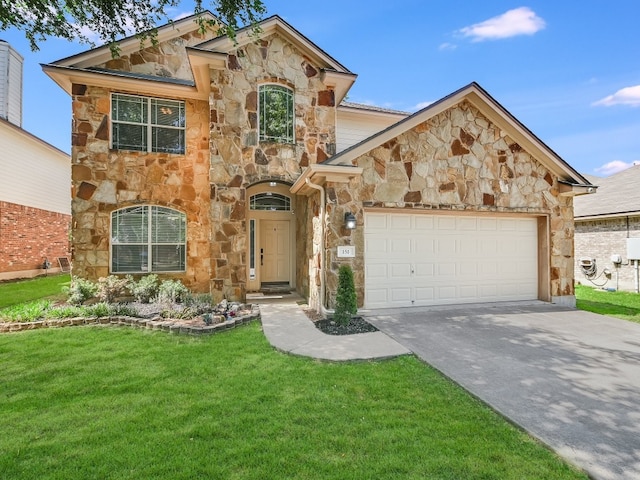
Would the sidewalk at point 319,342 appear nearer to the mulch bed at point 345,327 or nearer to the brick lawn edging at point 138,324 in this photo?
the mulch bed at point 345,327

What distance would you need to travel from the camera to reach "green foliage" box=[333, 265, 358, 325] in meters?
6.70

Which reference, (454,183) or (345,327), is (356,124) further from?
(345,327)

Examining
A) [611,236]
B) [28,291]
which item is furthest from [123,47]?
[611,236]

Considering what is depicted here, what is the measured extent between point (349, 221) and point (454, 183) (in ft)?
10.3

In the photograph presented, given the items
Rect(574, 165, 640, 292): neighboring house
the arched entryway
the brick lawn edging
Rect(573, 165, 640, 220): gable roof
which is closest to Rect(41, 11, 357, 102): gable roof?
the arched entryway

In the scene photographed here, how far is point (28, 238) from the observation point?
14609 mm

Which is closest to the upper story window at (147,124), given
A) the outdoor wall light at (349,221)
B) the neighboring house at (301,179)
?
the neighboring house at (301,179)

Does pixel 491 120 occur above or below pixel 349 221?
above

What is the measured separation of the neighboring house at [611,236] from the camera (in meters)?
12.3

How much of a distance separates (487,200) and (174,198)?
8849mm

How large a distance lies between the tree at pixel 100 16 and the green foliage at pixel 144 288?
5561mm

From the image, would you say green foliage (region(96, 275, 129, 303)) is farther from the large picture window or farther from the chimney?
the chimney

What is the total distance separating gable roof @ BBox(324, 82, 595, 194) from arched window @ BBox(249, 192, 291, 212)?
425 cm

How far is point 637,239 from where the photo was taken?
11969 mm
